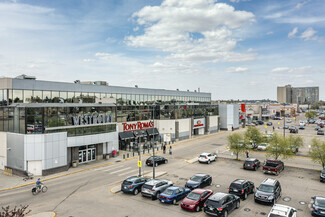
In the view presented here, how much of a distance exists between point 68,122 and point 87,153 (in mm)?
5756

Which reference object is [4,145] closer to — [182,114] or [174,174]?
[174,174]

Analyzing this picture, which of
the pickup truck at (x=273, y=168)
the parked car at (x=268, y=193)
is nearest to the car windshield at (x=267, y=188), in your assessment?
the parked car at (x=268, y=193)

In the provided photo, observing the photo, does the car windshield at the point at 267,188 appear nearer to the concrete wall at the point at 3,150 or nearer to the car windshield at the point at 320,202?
the car windshield at the point at 320,202

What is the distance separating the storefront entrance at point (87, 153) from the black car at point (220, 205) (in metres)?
21.9

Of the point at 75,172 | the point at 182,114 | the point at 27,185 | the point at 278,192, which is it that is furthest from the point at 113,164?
the point at 182,114

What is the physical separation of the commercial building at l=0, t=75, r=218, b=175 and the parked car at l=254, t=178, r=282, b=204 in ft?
35.5

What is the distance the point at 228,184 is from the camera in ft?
77.6

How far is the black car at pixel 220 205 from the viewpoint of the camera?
1588 cm

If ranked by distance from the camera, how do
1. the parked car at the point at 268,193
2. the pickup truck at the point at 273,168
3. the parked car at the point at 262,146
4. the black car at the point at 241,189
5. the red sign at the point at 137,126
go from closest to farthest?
1. the parked car at the point at 268,193
2. the black car at the point at 241,189
3. the pickup truck at the point at 273,168
4. the parked car at the point at 262,146
5. the red sign at the point at 137,126

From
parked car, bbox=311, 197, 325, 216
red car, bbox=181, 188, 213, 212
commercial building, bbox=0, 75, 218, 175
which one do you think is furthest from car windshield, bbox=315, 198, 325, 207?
commercial building, bbox=0, 75, 218, 175

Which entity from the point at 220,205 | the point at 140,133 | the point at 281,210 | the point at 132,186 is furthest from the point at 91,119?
the point at 281,210

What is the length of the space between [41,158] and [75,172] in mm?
4284

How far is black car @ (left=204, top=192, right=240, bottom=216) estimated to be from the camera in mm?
15883

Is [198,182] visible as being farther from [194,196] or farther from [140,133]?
[140,133]
